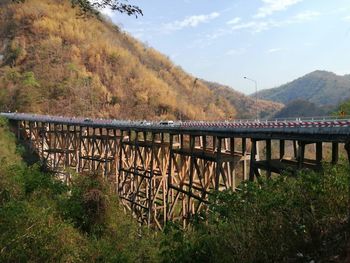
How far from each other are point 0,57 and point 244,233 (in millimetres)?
86051

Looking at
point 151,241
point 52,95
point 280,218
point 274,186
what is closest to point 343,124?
point 274,186

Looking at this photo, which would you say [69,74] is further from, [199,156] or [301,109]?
[301,109]

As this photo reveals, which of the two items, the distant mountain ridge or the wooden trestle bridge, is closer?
the wooden trestle bridge

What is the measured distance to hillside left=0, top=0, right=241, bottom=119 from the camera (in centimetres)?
6988

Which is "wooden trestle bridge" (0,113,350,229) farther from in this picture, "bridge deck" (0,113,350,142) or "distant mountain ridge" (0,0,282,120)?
"distant mountain ridge" (0,0,282,120)

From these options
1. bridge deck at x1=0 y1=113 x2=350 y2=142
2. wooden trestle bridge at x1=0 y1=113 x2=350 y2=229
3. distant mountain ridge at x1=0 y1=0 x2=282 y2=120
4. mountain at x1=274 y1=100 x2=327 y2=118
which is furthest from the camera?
mountain at x1=274 y1=100 x2=327 y2=118

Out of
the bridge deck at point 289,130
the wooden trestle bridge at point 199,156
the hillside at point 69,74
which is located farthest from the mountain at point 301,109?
the bridge deck at point 289,130

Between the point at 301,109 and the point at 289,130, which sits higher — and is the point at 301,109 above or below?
above

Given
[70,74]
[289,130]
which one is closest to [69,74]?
[70,74]

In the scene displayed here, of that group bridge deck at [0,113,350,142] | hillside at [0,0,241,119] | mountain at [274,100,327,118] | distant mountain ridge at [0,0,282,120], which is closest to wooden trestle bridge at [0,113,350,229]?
bridge deck at [0,113,350,142]

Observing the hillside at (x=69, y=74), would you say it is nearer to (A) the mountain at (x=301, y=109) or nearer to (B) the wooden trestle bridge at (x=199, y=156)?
(B) the wooden trestle bridge at (x=199, y=156)

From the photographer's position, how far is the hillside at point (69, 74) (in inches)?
2751

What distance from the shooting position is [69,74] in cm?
7612

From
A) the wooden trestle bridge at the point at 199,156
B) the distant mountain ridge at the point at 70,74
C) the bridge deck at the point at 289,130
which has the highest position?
the distant mountain ridge at the point at 70,74
